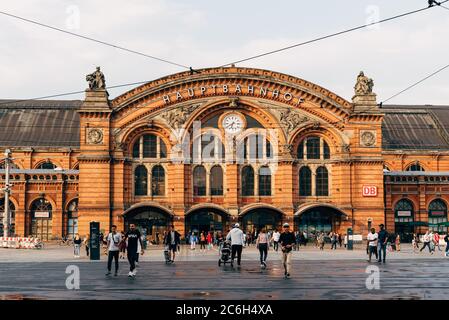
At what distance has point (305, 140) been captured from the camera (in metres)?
59.0

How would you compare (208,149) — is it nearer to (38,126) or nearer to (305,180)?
(305,180)

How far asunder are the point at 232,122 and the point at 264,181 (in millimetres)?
Answer: 5852

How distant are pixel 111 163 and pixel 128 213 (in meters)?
4.46

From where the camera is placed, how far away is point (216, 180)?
192ft

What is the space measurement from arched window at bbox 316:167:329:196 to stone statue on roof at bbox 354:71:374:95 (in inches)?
296

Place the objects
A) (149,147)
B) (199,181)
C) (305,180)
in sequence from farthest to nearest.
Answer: (305,180)
(199,181)
(149,147)

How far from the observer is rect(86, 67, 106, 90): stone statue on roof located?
57.0 meters

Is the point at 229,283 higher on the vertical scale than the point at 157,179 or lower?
lower

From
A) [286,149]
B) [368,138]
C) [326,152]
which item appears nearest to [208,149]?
[286,149]

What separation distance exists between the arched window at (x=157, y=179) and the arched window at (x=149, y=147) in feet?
3.69

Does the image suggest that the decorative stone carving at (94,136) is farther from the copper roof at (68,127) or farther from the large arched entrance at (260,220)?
the copper roof at (68,127)

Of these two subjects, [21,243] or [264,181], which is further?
[264,181]

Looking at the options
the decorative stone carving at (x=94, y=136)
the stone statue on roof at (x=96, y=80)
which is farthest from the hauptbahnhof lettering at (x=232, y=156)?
the stone statue on roof at (x=96, y=80)
